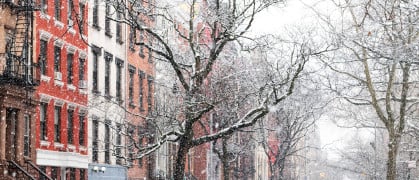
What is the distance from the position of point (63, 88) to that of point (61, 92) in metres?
0.33

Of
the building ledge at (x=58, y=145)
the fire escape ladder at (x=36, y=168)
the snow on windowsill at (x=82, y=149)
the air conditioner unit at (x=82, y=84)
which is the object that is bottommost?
the fire escape ladder at (x=36, y=168)

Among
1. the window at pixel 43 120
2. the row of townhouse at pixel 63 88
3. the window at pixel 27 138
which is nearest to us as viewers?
the row of townhouse at pixel 63 88

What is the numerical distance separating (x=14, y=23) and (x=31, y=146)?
470 centimetres

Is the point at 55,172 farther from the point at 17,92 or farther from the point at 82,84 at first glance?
the point at 17,92

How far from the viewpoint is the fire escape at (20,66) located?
1157 inches

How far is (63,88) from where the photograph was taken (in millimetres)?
36469

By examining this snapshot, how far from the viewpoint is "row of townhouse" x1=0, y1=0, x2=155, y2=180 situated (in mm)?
29953

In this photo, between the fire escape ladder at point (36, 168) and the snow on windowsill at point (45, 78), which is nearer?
the fire escape ladder at point (36, 168)

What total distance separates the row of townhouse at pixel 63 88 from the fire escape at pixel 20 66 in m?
0.04


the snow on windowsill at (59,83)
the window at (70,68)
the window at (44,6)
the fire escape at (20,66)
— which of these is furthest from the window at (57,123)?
the window at (44,6)

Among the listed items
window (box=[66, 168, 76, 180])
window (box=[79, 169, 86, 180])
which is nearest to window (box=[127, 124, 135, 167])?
window (box=[79, 169, 86, 180])

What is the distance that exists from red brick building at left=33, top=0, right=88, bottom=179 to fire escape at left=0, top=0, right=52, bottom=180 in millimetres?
834

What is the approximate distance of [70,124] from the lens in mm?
37562

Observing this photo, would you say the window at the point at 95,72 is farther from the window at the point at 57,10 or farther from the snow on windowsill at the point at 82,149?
the window at the point at 57,10
